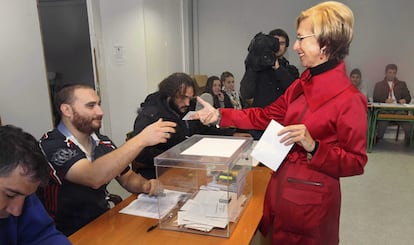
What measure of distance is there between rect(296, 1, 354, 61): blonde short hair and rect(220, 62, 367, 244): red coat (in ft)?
0.33

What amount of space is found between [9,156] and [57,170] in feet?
1.72

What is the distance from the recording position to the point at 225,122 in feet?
5.16

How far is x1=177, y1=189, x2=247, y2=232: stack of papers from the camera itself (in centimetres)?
125

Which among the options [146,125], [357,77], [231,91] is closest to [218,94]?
[231,91]

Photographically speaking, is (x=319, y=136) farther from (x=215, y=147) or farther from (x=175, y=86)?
(x=175, y=86)

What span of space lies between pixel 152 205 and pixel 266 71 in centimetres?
147

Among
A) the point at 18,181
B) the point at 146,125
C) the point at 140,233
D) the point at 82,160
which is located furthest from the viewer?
the point at 146,125

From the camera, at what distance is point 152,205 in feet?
4.88

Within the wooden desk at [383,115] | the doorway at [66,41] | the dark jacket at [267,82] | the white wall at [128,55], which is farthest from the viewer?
the doorway at [66,41]

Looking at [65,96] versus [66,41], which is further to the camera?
[66,41]

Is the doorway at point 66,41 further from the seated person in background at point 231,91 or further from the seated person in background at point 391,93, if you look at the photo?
the seated person in background at point 391,93

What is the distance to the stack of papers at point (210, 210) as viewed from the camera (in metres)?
1.25

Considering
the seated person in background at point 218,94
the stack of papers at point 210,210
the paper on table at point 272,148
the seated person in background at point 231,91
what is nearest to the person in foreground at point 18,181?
the stack of papers at point 210,210

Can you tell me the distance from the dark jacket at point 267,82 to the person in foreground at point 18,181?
1.85 metres
